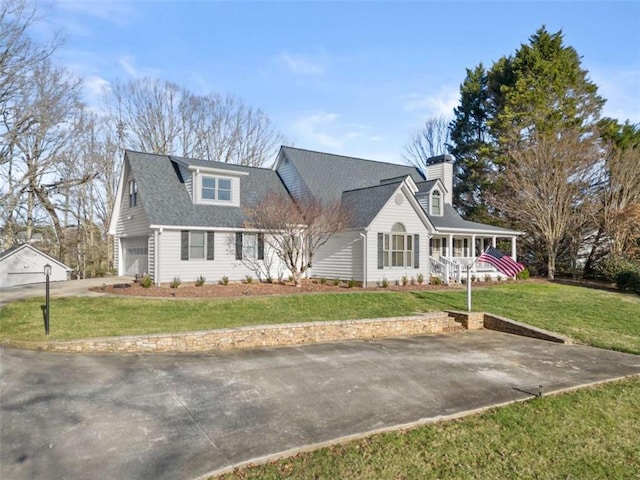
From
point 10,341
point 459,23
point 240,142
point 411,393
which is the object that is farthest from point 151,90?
point 411,393

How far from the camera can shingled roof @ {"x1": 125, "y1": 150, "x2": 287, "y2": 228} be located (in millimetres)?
16984

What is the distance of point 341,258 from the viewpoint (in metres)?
19.1

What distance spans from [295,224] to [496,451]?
44.5ft

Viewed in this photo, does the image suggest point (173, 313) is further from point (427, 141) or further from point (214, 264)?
point (427, 141)

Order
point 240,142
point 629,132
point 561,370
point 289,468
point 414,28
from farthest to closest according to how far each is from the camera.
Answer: point 240,142 < point 629,132 < point 414,28 < point 561,370 < point 289,468

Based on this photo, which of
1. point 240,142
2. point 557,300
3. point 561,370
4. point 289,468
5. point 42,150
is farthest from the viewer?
point 240,142

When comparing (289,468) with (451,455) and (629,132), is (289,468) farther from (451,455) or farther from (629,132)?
(629,132)

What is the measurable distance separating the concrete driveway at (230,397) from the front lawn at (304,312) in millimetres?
1470

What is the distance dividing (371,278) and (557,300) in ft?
23.5

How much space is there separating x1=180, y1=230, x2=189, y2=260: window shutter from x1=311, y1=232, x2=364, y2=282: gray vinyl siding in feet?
20.5

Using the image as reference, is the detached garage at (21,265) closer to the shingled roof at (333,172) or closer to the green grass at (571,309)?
the shingled roof at (333,172)

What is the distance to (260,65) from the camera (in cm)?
1588

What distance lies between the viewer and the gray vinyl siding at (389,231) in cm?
1805

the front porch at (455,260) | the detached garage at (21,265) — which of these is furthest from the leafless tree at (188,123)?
the front porch at (455,260)
